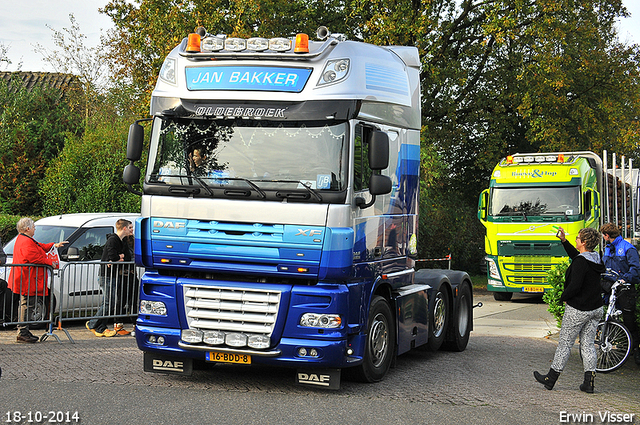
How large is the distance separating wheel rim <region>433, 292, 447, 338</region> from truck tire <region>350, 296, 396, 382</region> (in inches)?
73.8

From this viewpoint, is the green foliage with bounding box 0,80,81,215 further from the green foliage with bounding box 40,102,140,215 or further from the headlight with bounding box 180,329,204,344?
the headlight with bounding box 180,329,204,344

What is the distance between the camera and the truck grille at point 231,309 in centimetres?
715

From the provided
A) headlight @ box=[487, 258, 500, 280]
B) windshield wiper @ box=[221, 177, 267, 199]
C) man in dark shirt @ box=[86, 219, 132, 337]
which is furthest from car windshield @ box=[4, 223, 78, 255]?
headlight @ box=[487, 258, 500, 280]

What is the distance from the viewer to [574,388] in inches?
323

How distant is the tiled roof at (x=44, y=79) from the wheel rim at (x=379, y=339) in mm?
22641

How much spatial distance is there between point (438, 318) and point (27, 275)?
581 cm

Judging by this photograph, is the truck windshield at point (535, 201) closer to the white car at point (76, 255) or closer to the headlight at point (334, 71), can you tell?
the white car at point (76, 255)

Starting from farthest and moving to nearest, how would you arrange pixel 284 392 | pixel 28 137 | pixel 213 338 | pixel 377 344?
pixel 28 137
pixel 377 344
pixel 284 392
pixel 213 338

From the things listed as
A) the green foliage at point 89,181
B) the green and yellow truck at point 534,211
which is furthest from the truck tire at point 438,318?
the green foliage at point 89,181

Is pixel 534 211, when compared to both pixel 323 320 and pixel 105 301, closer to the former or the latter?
pixel 105 301

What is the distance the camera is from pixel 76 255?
11.0 metres

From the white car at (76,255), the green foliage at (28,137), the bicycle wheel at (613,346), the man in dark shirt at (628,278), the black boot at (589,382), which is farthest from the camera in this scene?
the green foliage at (28,137)

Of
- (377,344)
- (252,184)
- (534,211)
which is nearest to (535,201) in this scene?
(534,211)

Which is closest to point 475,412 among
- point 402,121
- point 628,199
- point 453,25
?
point 402,121
